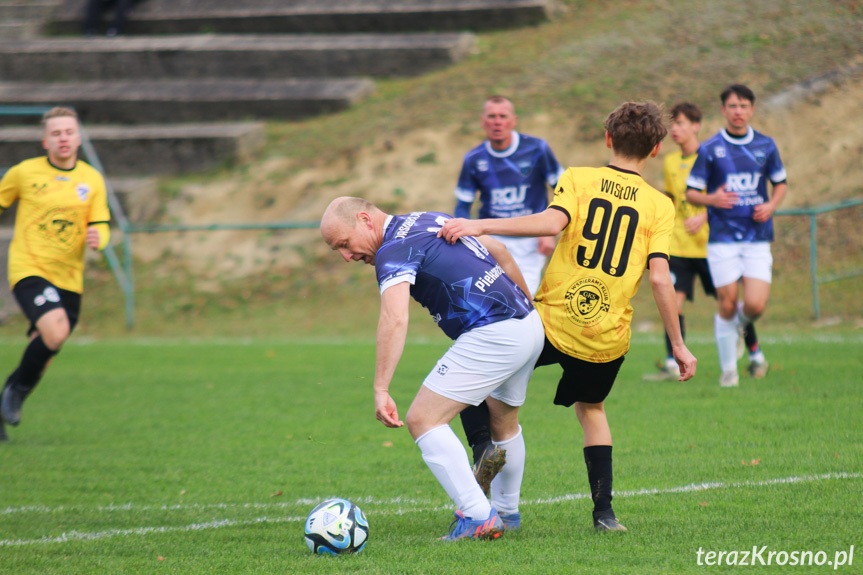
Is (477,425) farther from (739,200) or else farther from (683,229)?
(683,229)

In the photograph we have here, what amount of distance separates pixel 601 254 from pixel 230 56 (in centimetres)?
2168

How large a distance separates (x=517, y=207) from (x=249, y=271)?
1039 cm

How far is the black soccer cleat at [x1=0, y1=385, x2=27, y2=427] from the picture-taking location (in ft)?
24.3

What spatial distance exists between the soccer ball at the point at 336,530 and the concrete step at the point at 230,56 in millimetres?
19603

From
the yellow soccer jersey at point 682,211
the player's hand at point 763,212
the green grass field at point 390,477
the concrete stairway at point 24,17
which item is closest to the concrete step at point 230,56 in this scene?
the concrete stairway at point 24,17

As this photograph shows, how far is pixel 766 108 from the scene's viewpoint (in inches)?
685

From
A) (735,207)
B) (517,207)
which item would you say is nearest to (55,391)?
(517,207)

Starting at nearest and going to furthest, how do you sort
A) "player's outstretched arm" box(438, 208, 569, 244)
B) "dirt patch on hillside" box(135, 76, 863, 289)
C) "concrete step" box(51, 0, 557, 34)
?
1. "player's outstretched arm" box(438, 208, 569, 244)
2. "dirt patch on hillside" box(135, 76, 863, 289)
3. "concrete step" box(51, 0, 557, 34)

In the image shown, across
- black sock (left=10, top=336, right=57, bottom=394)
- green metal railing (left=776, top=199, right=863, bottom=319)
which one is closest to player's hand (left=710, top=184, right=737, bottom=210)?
green metal railing (left=776, top=199, right=863, bottom=319)

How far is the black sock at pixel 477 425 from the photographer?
4.70 metres

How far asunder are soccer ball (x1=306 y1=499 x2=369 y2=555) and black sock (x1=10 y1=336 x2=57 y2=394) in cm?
401

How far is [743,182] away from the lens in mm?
7891

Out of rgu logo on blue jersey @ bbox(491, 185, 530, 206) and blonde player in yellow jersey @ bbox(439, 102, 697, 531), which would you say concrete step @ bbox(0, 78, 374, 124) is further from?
blonde player in yellow jersey @ bbox(439, 102, 697, 531)

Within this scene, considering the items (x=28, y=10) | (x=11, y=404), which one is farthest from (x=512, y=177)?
(x=28, y=10)
